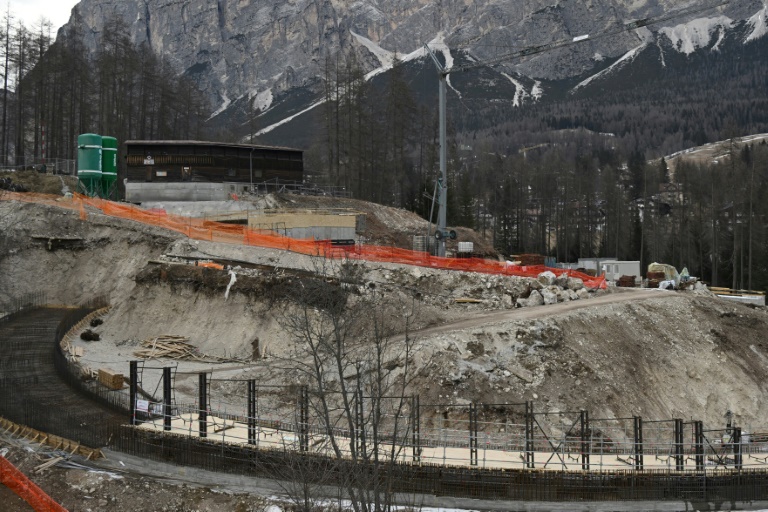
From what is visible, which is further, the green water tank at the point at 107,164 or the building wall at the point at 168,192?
the green water tank at the point at 107,164

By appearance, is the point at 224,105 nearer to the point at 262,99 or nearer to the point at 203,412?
the point at 262,99

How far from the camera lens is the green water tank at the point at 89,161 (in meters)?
53.8

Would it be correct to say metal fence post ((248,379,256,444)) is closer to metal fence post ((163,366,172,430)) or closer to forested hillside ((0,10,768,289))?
metal fence post ((163,366,172,430))

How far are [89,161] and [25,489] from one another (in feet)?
125

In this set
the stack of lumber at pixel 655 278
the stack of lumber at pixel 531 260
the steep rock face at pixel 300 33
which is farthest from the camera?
the steep rock face at pixel 300 33

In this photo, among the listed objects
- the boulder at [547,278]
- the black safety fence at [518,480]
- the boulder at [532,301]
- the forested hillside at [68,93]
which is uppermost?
the forested hillside at [68,93]

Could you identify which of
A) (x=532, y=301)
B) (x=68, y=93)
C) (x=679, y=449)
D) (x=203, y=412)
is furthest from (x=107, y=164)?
(x=679, y=449)

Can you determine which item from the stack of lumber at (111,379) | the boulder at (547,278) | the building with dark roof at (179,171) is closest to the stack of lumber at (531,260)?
the boulder at (547,278)

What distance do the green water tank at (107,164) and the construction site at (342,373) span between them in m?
7.26

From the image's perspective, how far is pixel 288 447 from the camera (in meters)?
22.2

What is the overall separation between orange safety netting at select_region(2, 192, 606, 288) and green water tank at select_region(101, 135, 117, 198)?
21.9 ft

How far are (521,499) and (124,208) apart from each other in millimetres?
35244

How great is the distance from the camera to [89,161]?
2127 inches

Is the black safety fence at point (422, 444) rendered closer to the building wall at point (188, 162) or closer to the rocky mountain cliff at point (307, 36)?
the building wall at point (188, 162)
